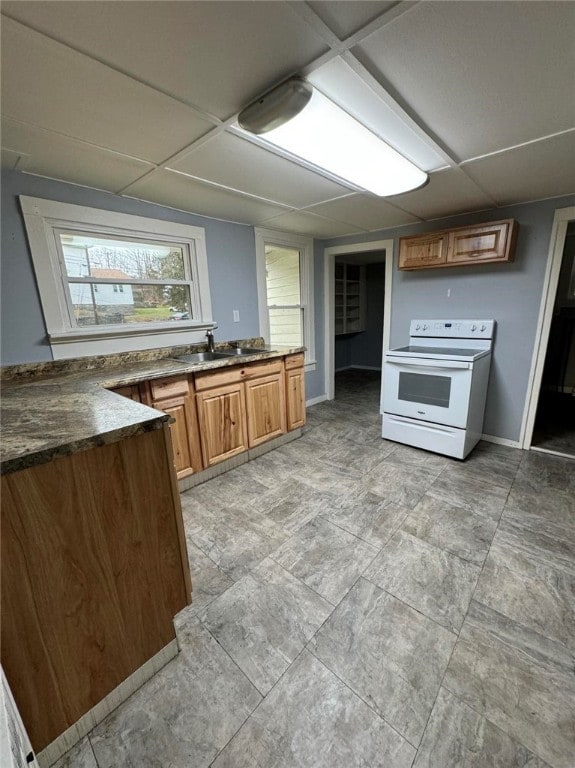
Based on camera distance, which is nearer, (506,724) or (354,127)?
(506,724)

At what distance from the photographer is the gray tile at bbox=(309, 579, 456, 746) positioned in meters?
1.05

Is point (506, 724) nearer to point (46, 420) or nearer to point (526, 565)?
point (526, 565)

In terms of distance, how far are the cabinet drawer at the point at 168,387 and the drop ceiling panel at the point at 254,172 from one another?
1.27 metres

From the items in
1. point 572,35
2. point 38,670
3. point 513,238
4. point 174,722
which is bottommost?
point 174,722

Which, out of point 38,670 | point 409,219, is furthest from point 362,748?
point 409,219

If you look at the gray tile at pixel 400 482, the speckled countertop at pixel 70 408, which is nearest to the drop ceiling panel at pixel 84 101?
the speckled countertop at pixel 70 408

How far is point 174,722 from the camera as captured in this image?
3.39 ft

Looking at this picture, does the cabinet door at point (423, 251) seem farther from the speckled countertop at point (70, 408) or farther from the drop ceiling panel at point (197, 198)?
the speckled countertop at point (70, 408)

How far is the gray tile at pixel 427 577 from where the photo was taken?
139 centimetres

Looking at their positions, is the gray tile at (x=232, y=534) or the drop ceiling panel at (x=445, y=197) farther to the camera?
the drop ceiling panel at (x=445, y=197)

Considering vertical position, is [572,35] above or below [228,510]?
above

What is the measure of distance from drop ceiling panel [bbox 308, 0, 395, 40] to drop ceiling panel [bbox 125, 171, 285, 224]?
50.8 inches

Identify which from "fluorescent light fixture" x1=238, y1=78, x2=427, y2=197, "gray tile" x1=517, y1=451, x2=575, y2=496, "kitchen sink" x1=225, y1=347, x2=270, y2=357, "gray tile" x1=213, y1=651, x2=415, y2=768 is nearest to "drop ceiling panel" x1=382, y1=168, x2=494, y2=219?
"fluorescent light fixture" x1=238, y1=78, x2=427, y2=197

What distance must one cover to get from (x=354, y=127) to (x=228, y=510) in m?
2.24
